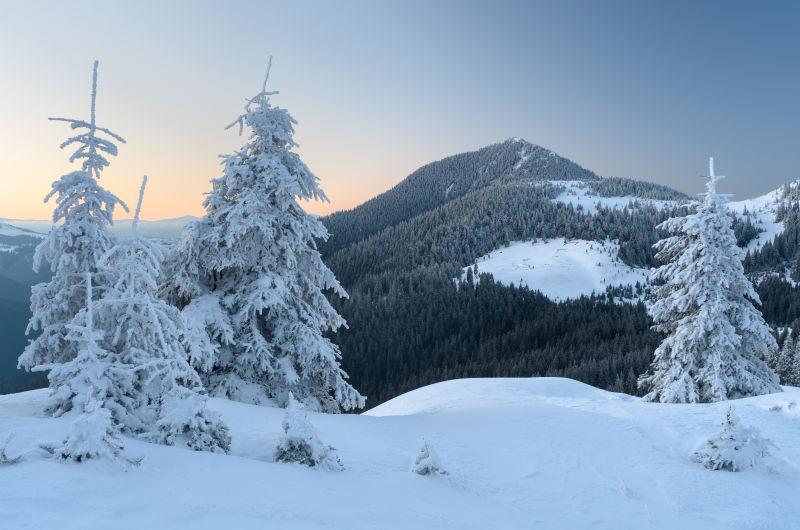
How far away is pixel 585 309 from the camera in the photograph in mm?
130250

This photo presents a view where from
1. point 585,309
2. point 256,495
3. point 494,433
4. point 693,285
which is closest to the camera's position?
point 256,495

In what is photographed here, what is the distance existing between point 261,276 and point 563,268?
531ft

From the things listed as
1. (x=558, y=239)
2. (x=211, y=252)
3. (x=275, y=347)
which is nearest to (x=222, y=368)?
(x=275, y=347)

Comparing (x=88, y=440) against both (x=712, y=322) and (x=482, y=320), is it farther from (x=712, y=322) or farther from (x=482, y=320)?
(x=482, y=320)

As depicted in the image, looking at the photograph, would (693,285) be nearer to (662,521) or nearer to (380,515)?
(662,521)

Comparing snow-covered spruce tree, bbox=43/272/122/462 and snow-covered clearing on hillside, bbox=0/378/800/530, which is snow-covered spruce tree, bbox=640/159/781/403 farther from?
snow-covered spruce tree, bbox=43/272/122/462

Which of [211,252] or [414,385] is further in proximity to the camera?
[414,385]

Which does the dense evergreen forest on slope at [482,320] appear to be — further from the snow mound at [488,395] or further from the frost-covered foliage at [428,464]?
the frost-covered foliage at [428,464]

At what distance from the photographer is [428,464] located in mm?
7793

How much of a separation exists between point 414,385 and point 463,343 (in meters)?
26.0

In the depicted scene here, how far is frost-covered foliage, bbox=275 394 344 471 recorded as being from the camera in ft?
23.1

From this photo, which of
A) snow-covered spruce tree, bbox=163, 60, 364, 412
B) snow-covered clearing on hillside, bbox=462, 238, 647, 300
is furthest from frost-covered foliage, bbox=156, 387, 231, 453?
snow-covered clearing on hillside, bbox=462, 238, 647, 300

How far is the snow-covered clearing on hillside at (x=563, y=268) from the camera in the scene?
153 m

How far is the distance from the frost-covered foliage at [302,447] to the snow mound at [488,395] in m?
5.73
